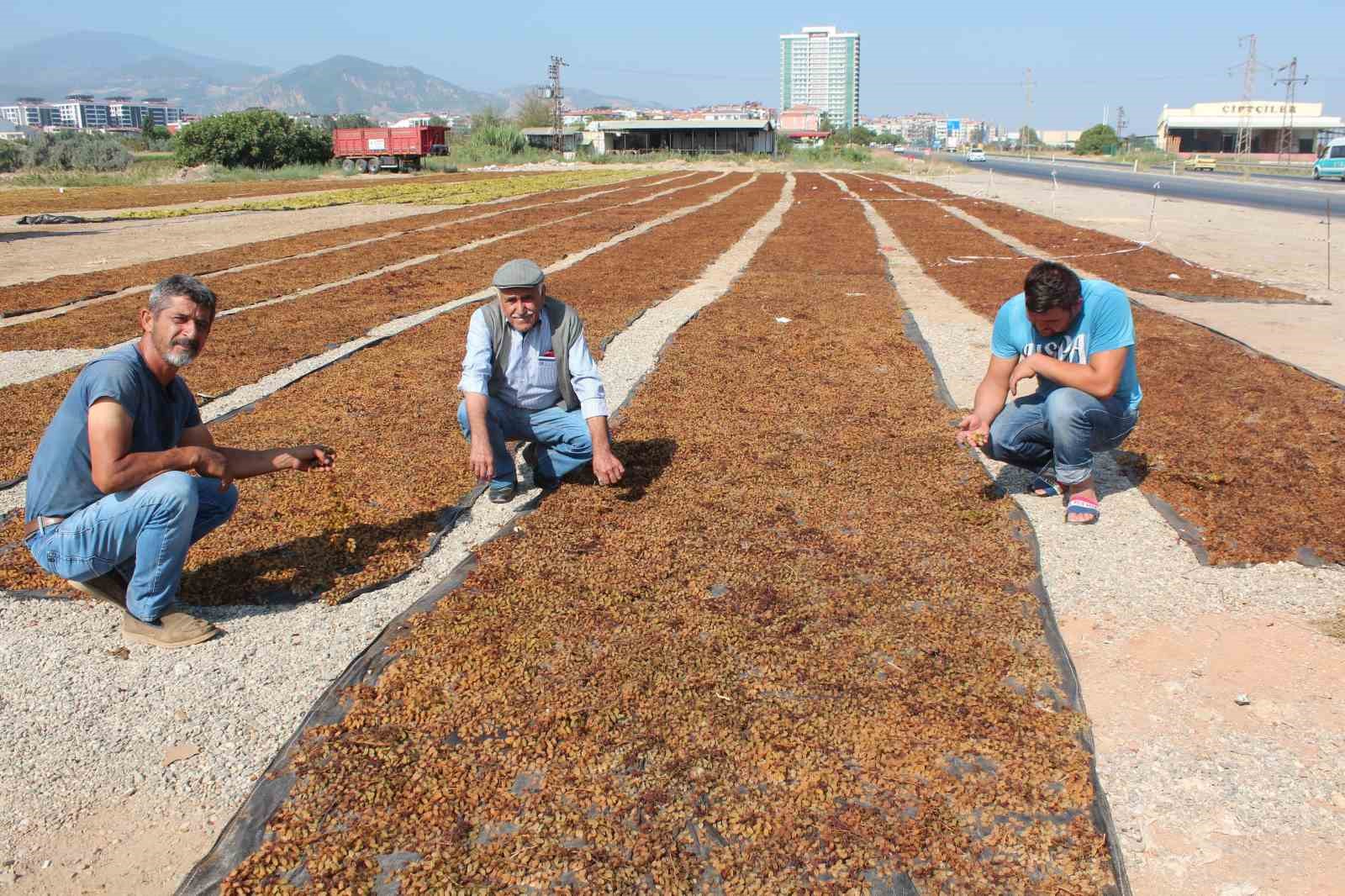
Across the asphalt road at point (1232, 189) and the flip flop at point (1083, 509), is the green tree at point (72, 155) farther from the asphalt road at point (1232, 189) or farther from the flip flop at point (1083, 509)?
the flip flop at point (1083, 509)

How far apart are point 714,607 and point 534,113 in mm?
99938

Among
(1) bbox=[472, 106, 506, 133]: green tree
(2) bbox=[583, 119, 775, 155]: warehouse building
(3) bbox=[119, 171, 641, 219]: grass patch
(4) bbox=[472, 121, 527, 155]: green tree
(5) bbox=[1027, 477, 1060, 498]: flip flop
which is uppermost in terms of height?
(1) bbox=[472, 106, 506, 133]: green tree

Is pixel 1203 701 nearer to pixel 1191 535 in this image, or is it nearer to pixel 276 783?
pixel 1191 535

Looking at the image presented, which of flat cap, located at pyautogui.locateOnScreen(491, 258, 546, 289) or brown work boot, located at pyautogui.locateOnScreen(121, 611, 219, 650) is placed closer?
brown work boot, located at pyautogui.locateOnScreen(121, 611, 219, 650)

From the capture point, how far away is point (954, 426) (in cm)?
543

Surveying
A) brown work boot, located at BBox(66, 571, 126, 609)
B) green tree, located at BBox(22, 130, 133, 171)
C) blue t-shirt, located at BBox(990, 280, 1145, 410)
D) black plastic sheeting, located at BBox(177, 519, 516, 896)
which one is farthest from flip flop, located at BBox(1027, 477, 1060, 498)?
green tree, located at BBox(22, 130, 133, 171)

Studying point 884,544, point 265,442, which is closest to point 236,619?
point 265,442

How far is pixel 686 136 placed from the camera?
7900cm

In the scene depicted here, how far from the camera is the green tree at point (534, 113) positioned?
93812 millimetres

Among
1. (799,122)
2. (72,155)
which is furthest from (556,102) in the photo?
(799,122)

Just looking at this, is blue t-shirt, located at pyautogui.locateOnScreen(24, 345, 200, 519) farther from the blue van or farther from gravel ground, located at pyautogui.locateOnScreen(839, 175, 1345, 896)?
the blue van

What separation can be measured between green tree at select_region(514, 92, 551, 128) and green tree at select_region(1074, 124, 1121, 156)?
54.1 m

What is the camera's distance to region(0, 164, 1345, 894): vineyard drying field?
2215 mm

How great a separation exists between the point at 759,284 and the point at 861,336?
2.90m
